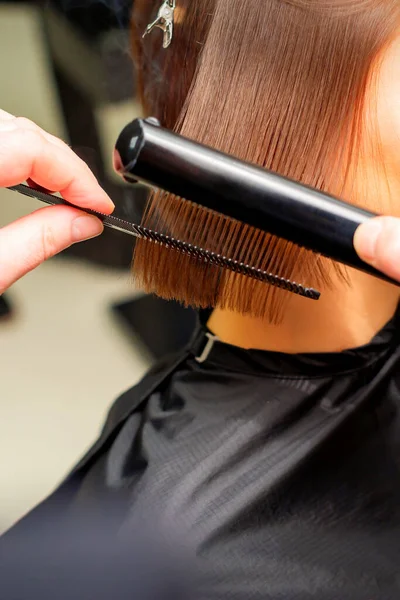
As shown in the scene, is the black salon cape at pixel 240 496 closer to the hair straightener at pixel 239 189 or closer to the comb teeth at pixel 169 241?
the comb teeth at pixel 169 241

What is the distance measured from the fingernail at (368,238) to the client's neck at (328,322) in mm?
294

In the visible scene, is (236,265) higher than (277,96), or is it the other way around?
(277,96)

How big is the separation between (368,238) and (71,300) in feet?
3.68

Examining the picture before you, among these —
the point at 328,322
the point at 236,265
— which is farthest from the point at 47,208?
the point at 328,322

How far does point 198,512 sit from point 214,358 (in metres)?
0.23

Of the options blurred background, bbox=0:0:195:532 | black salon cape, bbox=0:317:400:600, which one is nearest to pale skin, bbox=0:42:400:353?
black salon cape, bbox=0:317:400:600

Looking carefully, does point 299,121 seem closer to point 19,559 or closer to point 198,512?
point 198,512

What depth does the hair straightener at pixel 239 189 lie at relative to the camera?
36cm

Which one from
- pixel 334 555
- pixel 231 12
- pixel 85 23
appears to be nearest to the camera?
pixel 231 12

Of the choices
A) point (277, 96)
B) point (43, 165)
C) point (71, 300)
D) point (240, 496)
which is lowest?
point (240, 496)

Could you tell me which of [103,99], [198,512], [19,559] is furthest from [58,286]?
[198,512]

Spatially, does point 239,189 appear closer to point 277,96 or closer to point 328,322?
point 277,96

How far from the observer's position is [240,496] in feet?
2.11

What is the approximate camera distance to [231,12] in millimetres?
495
